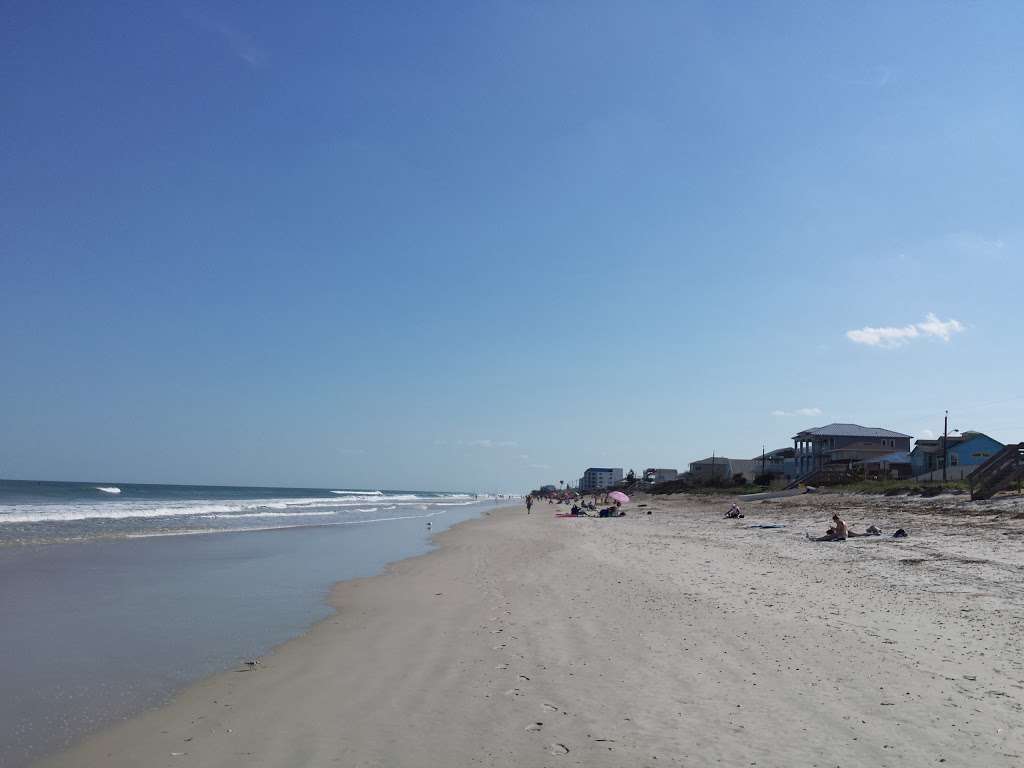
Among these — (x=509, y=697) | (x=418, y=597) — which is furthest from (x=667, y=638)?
(x=418, y=597)

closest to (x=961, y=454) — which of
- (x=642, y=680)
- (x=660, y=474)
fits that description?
(x=642, y=680)

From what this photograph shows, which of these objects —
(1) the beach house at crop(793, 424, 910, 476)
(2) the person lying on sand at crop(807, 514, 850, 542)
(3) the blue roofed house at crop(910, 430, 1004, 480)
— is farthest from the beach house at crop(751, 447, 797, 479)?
(2) the person lying on sand at crop(807, 514, 850, 542)

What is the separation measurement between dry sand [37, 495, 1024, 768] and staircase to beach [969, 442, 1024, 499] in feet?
43.9

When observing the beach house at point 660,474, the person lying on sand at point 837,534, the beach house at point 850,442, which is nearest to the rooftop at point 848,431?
the beach house at point 850,442

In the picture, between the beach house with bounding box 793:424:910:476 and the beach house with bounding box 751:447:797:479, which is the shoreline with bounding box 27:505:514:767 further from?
the beach house with bounding box 751:447:797:479

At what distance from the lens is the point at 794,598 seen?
34.6 feet

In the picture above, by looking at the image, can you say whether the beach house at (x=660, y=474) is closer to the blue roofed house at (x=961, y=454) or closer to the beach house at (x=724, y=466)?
the beach house at (x=724, y=466)

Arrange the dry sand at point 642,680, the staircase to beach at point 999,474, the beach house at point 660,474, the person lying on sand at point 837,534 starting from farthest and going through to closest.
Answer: the beach house at point 660,474, the staircase to beach at point 999,474, the person lying on sand at point 837,534, the dry sand at point 642,680

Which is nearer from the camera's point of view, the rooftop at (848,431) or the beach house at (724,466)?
the rooftop at (848,431)

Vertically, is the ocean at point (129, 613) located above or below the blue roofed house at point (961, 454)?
below

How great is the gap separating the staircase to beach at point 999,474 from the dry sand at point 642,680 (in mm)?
13395

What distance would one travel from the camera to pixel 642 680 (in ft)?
21.9

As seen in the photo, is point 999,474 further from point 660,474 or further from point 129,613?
point 660,474

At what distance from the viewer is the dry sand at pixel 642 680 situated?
512 centimetres
